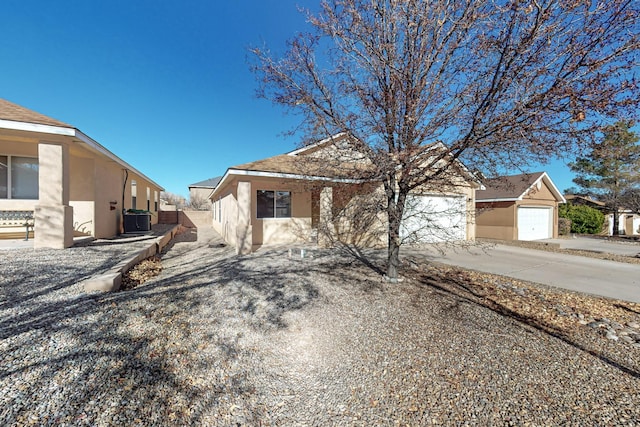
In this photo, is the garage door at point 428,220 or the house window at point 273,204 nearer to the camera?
the garage door at point 428,220

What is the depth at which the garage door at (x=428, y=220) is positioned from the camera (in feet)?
18.2

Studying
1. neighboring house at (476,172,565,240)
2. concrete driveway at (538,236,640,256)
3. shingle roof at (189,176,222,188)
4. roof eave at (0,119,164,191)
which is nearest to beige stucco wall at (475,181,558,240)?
neighboring house at (476,172,565,240)

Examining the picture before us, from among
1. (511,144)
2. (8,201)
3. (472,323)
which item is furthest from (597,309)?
(8,201)

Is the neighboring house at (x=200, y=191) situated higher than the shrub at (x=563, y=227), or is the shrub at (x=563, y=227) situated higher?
the neighboring house at (x=200, y=191)

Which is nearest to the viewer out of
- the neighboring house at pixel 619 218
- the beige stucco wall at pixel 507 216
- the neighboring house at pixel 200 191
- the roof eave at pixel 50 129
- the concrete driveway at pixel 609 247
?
the roof eave at pixel 50 129

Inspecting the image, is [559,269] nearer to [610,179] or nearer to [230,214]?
[230,214]

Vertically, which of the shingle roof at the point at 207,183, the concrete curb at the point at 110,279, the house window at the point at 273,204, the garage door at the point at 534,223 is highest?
the shingle roof at the point at 207,183

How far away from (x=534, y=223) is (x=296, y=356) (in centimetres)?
1808

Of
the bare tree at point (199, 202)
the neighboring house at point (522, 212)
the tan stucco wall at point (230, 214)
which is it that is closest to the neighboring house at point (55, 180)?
the tan stucco wall at point (230, 214)

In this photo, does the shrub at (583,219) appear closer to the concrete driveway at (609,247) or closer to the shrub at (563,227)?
the shrub at (563,227)

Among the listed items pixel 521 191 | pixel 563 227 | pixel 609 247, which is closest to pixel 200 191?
pixel 521 191

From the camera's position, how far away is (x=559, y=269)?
737 centimetres

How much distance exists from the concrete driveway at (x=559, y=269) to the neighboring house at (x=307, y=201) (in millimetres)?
1154

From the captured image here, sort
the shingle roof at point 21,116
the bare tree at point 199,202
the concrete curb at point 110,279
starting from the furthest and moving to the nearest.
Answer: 1. the bare tree at point 199,202
2. the shingle roof at point 21,116
3. the concrete curb at point 110,279
